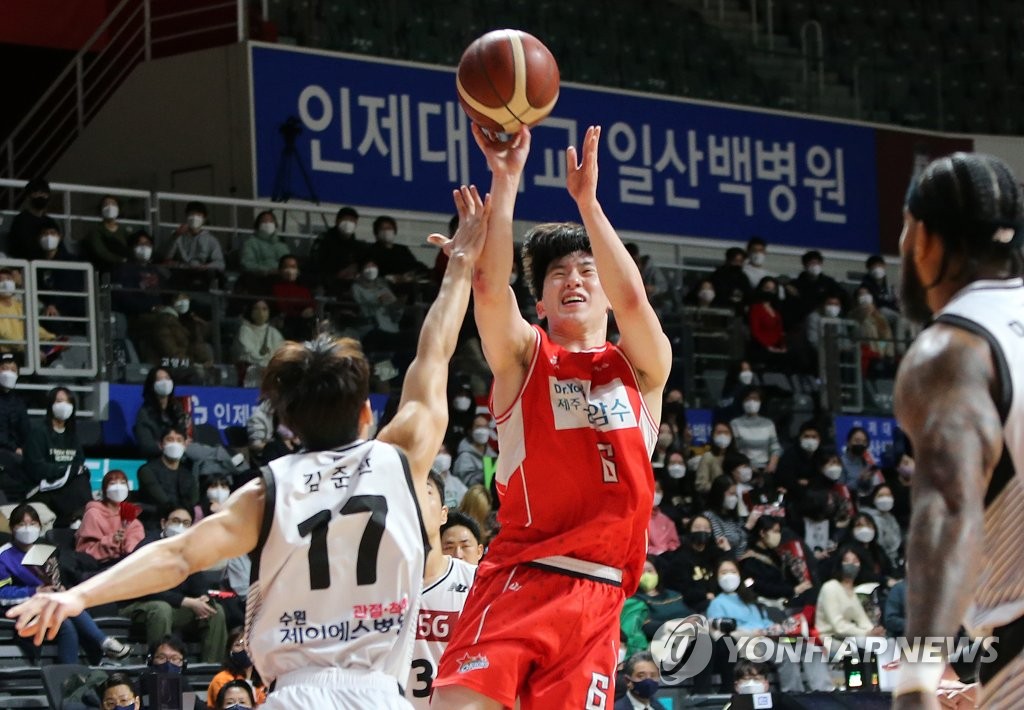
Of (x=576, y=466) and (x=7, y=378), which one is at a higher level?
(x=7, y=378)

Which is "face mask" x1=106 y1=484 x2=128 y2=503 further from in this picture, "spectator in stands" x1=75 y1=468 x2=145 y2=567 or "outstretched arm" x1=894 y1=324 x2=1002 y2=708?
"outstretched arm" x1=894 y1=324 x2=1002 y2=708

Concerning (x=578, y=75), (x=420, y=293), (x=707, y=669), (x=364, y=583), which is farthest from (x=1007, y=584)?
(x=578, y=75)

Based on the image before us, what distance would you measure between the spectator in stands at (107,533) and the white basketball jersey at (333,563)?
7.91 meters

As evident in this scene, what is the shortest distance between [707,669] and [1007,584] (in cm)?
936

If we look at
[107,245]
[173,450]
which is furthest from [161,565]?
[107,245]

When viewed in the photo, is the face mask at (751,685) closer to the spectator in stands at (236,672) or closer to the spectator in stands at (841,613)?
the spectator in stands at (841,613)

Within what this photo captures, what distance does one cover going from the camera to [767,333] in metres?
18.6

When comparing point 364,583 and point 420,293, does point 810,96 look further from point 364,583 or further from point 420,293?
point 364,583

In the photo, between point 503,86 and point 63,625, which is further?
point 63,625

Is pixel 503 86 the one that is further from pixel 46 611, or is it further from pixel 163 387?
pixel 163 387

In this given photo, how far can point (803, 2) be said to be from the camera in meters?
23.9

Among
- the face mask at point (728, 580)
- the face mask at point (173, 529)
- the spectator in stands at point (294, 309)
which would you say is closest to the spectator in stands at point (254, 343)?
the spectator in stands at point (294, 309)

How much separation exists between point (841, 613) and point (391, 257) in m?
5.75

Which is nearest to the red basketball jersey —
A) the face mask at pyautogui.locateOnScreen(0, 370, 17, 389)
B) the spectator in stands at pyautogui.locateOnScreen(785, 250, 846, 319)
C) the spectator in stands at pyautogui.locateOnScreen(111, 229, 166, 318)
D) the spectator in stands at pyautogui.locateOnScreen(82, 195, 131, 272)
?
the face mask at pyautogui.locateOnScreen(0, 370, 17, 389)
